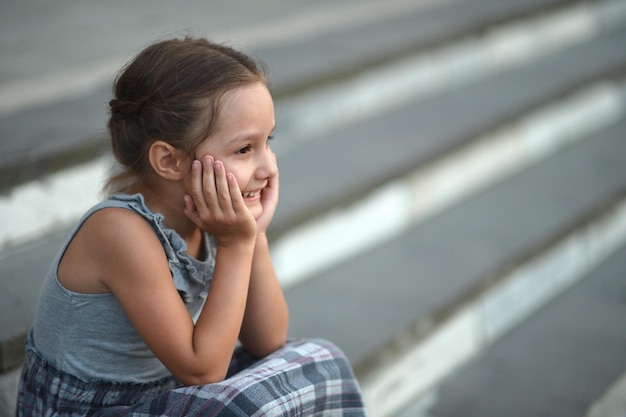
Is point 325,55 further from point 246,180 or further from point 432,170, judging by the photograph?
point 246,180

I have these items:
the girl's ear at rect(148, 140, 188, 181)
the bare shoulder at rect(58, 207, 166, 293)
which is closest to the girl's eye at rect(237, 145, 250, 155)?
the girl's ear at rect(148, 140, 188, 181)

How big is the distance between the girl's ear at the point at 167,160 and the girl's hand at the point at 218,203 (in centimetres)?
3

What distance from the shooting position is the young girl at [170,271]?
1.43 meters

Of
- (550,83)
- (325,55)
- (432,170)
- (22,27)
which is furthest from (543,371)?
(22,27)

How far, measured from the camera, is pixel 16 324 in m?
1.86

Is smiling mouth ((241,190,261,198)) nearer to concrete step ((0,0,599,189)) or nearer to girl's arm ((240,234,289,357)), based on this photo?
girl's arm ((240,234,289,357))

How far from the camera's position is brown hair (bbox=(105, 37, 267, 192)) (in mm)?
1466

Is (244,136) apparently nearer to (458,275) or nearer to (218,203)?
(218,203)

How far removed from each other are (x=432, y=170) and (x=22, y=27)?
208 cm

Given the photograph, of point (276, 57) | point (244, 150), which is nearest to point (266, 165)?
point (244, 150)

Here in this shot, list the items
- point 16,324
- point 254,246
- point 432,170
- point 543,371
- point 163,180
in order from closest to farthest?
point 163,180 < point 254,246 < point 16,324 < point 543,371 < point 432,170

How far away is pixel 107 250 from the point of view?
144 centimetres

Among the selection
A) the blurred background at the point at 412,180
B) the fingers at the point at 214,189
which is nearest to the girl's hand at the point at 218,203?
the fingers at the point at 214,189

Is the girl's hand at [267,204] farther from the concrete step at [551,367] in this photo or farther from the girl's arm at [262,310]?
the concrete step at [551,367]
